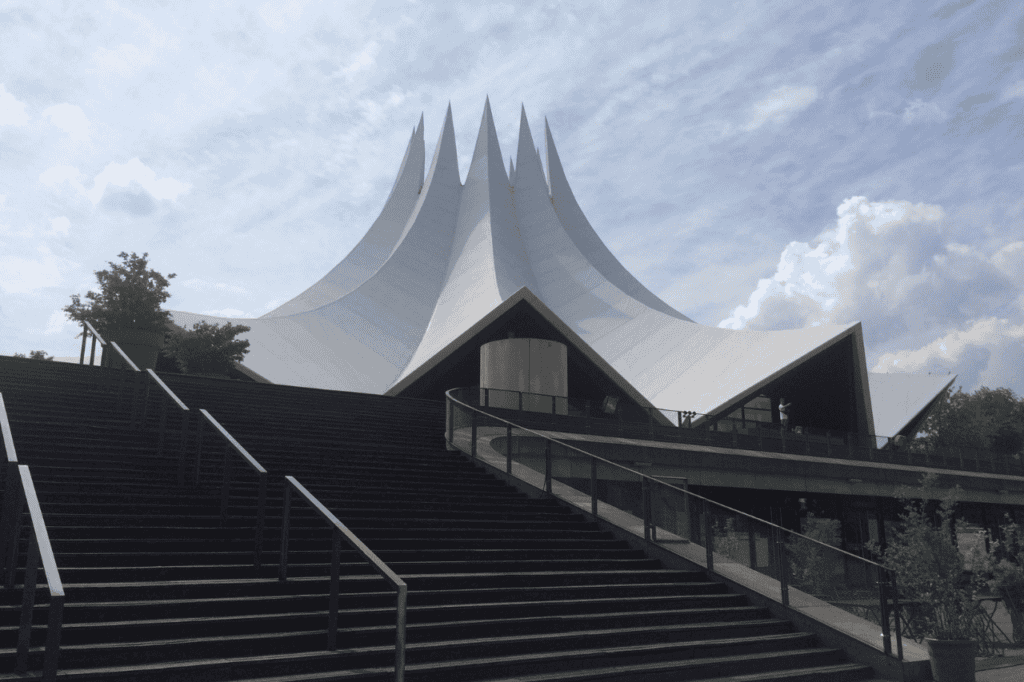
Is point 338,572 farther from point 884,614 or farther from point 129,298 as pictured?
point 129,298

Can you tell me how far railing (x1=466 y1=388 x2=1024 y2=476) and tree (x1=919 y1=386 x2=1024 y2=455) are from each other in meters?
10.6

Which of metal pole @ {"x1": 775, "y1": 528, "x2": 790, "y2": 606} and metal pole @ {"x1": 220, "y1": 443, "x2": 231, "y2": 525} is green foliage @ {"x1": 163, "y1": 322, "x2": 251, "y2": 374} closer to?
metal pole @ {"x1": 220, "y1": 443, "x2": 231, "y2": 525}

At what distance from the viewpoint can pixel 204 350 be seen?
18422 mm

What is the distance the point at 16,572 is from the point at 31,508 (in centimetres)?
94

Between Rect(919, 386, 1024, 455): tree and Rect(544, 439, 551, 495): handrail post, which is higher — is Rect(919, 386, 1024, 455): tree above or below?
above

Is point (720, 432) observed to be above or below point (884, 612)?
above

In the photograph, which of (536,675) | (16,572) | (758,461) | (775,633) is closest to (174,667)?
(16,572)

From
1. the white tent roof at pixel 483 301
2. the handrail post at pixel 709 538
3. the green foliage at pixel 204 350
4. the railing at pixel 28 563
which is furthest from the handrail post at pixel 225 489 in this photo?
the white tent roof at pixel 483 301

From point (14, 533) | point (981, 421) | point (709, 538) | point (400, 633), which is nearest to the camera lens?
point (400, 633)

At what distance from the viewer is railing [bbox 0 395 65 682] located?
3.23 metres

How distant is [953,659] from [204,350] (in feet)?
54.6

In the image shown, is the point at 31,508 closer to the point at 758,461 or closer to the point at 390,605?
the point at 390,605

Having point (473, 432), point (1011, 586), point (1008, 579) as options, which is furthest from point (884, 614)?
point (473, 432)

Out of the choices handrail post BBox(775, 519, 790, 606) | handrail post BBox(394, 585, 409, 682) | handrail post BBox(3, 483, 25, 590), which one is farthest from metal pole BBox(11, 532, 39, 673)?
handrail post BBox(775, 519, 790, 606)
